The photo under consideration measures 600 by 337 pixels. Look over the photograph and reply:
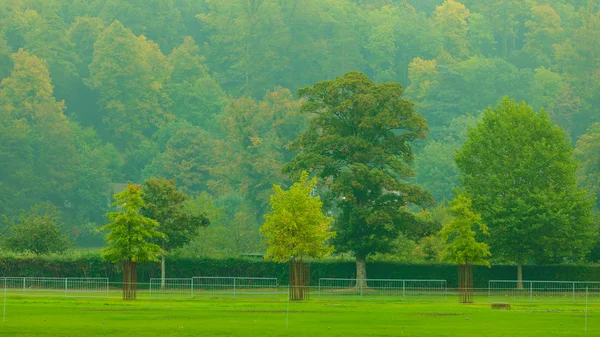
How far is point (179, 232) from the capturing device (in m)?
79.6

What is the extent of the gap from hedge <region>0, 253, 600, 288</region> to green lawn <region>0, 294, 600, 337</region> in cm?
1512

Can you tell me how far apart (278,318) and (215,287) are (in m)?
25.5

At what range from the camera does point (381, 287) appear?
74125mm

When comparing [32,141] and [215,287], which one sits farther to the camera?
[32,141]

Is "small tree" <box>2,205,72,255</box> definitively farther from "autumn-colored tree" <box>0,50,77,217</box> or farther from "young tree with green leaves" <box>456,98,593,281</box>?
"autumn-colored tree" <box>0,50,77,217</box>

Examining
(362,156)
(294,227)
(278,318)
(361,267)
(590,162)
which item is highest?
(590,162)

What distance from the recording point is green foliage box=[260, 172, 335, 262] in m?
64.6

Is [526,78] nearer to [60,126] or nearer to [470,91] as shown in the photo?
[470,91]

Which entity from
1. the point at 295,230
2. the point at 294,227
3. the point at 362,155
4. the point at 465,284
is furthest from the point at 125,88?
the point at 465,284

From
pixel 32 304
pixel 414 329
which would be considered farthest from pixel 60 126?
pixel 414 329

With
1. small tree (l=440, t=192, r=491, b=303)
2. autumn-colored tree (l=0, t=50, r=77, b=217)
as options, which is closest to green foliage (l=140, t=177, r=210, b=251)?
small tree (l=440, t=192, r=491, b=303)

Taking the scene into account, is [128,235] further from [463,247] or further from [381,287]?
[381,287]

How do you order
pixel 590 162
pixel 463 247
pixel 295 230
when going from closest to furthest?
1. pixel 295 230
2. pixel 463 247
3. pixel 590 162

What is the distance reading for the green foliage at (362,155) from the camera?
79.8 m
